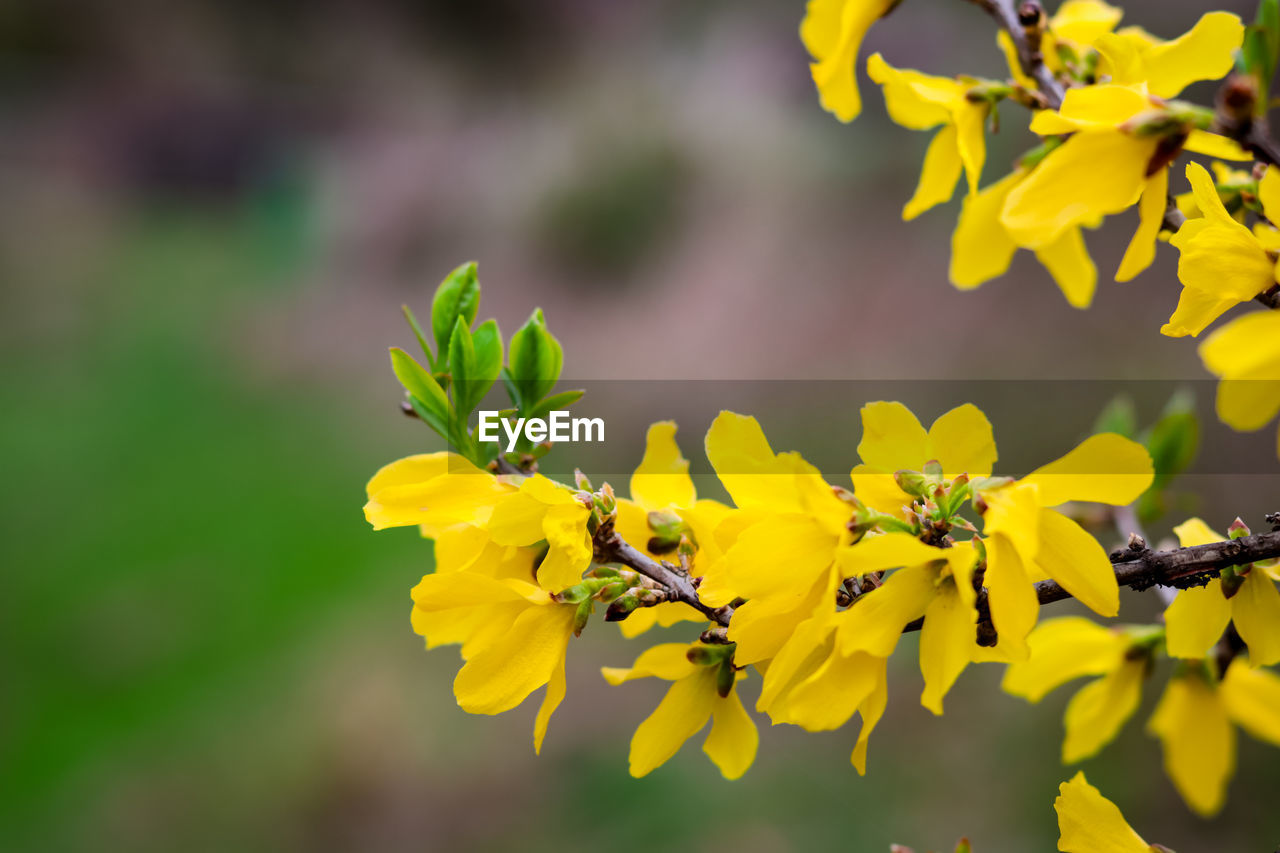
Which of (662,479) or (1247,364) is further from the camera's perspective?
(662,479)

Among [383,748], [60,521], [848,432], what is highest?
[848,432]

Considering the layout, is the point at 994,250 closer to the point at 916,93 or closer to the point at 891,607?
the point at 916,93

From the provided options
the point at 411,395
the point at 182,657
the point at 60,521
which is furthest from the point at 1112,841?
the point at 60,521

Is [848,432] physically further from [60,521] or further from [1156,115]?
[60,521]

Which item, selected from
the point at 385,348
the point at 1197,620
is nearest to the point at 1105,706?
the point at 1197,620

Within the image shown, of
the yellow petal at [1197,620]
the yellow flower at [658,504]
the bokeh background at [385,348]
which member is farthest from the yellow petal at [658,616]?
the bokeh background at [385,348]

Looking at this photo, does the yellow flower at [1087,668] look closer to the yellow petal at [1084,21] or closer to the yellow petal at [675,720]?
the yellow petal at [675,720]
